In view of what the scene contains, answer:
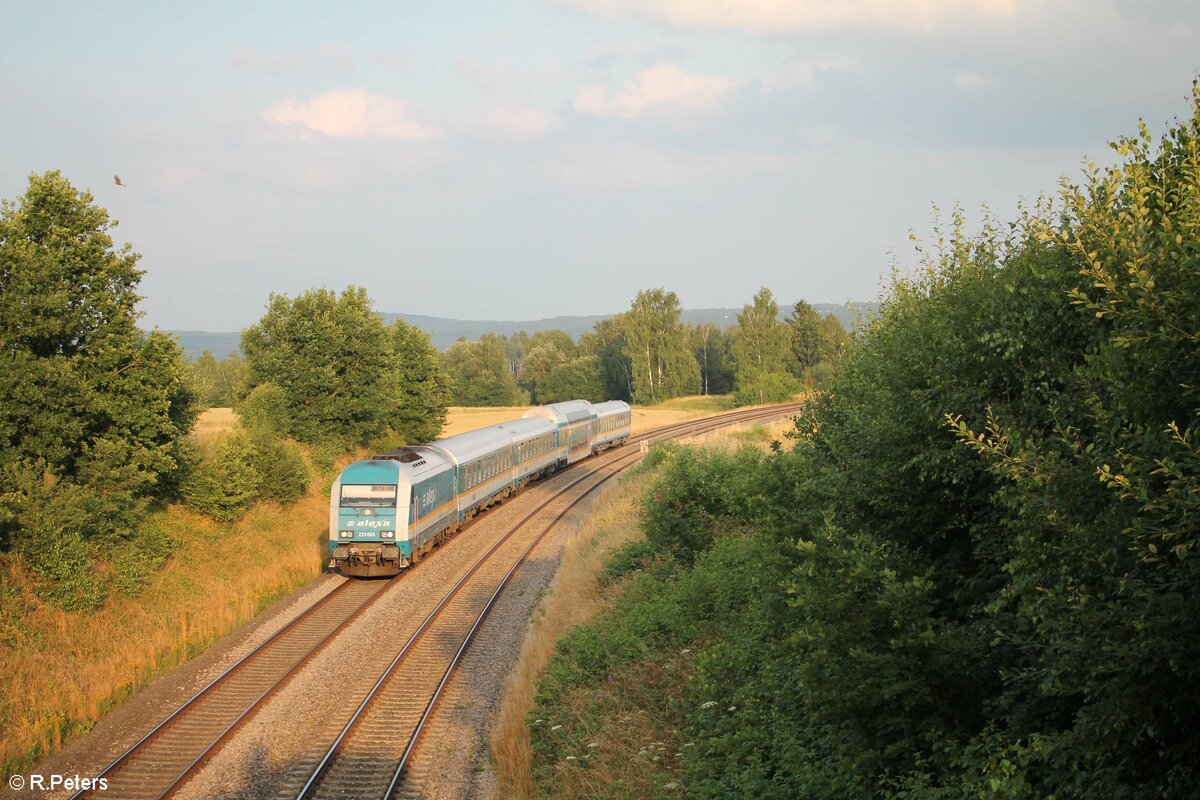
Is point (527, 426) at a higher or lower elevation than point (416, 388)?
lower

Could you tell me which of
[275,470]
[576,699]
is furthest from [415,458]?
[576,699]

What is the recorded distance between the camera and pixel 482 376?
123062 millimetres

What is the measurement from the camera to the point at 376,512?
24.2 meters

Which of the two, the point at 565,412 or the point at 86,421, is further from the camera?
the point at 565,412

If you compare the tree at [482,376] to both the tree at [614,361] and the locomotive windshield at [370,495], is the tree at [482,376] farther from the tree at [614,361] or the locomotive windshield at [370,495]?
the locomotive windshield at [370,495]

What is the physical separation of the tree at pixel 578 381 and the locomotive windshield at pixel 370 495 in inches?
3452

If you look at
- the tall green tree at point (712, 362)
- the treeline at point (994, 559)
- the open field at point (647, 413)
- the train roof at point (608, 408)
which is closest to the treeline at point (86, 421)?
the treeline at point (994, 559)

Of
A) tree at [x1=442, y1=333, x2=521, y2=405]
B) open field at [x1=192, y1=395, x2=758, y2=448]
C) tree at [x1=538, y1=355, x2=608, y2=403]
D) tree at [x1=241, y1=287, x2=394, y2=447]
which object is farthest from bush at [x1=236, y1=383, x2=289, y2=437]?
tree at [x1=442, y1=333, x2=521, y2=405]

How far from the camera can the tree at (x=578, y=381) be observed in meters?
114

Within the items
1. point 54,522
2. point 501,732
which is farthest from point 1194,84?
point 54,522

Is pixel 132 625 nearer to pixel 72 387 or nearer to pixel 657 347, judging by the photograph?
pixel 72 387

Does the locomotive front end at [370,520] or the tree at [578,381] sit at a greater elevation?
the tree at [578,381]

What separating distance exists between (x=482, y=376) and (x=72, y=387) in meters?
101

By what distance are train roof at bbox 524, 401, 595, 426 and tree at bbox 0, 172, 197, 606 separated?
79.2ft
